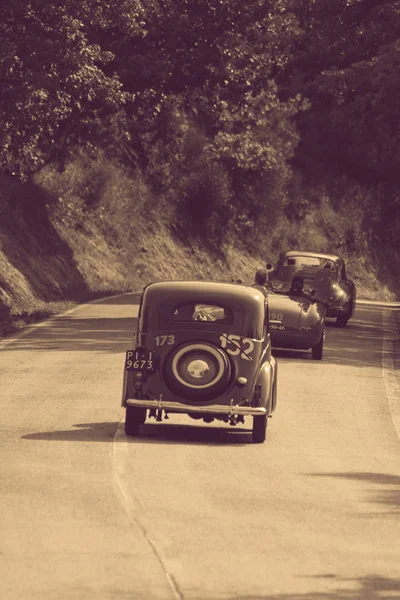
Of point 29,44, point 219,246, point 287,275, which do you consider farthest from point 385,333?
point 219,246

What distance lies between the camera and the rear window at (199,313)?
1572cm

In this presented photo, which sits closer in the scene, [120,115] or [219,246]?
[120,115]

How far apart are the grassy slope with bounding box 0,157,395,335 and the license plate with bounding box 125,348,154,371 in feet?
52.2

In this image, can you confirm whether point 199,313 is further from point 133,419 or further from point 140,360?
point 133,419

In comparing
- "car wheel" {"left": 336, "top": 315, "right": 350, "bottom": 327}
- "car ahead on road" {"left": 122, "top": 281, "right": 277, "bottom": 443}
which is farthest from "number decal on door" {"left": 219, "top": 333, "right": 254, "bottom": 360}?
"car wheel" {"left": 336, "top": 315, "right": 350, "bottom": 327}

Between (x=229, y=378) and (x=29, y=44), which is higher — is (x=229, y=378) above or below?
below

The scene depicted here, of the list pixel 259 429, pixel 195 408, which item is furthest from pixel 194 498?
pixel 259 429

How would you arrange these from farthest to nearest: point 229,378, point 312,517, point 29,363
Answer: point 29,363 → point 229,378 → point 312,517

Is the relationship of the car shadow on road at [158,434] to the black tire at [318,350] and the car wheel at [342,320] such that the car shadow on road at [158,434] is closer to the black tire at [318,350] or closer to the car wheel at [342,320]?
the black tire at [318,350]

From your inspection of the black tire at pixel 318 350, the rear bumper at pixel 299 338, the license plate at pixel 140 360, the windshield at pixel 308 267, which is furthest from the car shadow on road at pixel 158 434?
the windshield at pixel 308 267

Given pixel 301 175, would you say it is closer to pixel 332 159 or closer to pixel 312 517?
pixel 332 159

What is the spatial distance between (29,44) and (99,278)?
60.3ft

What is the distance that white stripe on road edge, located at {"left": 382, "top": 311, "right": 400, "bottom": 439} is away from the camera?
1884 centimetres

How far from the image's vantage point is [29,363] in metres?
22.3
